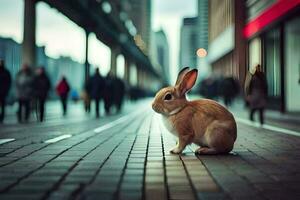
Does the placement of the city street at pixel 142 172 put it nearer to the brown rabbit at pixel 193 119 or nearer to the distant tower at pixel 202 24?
the brown rabbit at pixel 193 119

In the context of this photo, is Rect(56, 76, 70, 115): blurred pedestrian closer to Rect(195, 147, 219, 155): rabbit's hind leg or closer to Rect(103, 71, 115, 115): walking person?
Rect(103, 71, 115, 115): walking person

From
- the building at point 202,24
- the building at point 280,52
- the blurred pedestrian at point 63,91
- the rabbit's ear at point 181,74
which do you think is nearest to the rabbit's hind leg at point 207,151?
the rabbit's ear at point 181,74

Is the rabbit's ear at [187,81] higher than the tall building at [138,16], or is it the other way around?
the tall building at [138,16]

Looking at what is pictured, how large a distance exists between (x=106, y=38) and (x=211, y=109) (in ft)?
121

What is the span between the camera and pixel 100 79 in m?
22.8

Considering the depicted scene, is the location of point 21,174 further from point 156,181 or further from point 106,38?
point 106,38

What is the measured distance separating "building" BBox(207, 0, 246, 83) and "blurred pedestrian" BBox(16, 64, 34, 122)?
6.00 m

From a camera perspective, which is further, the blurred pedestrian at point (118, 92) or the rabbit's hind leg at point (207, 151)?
the blurred pedestrian at point (118, 92)

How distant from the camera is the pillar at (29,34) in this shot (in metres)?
22.8

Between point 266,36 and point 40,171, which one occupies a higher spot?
point 266,36

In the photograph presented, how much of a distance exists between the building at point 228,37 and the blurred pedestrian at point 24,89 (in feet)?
19.7

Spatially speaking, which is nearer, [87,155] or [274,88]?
[87,155]

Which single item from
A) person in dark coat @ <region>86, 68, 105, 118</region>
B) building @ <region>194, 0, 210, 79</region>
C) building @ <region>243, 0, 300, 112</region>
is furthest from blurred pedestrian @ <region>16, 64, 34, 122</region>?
building @ <region>243, 0, 300, 112</region>

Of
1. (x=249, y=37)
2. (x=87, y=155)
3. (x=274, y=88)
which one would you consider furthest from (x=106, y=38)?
→ (x=87, y=155)
